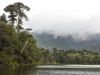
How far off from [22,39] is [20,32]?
150 inches

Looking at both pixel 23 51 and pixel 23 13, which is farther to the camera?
pixel 23 13

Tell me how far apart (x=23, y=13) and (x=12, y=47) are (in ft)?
78.3

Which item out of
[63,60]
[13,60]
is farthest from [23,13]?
[63,60]

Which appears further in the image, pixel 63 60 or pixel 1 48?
pixel 63 60

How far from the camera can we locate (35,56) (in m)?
108

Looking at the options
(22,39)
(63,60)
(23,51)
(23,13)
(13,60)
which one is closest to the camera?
(13,60)

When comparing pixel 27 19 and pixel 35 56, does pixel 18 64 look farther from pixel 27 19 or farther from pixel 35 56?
pixel 27 19

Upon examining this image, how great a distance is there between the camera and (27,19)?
115 meters

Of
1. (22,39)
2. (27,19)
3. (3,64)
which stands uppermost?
(27,19)

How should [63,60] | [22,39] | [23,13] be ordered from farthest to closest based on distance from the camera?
[63,60] < [23,13] < [22,39]

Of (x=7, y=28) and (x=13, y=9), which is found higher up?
(x=13, y=9)

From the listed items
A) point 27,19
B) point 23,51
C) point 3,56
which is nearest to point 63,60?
point 27,19

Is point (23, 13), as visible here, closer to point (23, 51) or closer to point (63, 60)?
point (23, 51)

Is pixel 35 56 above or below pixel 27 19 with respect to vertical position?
below
